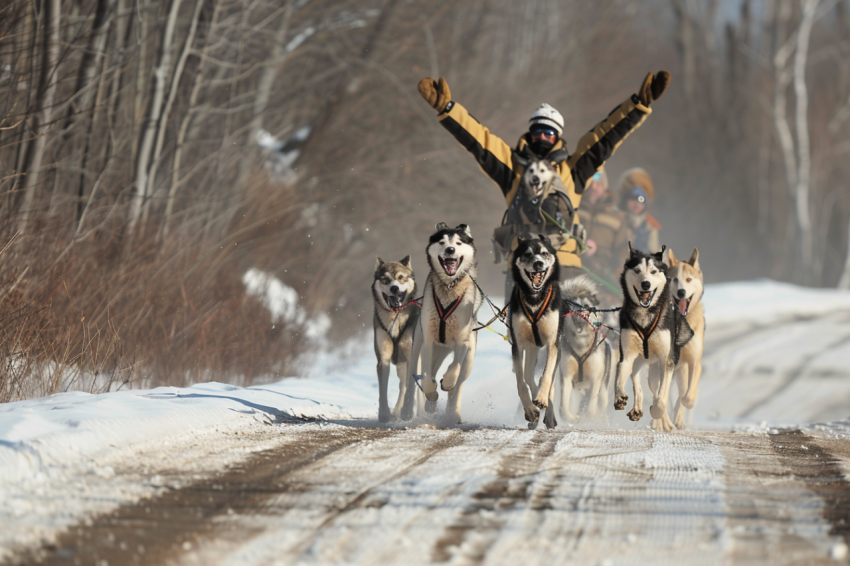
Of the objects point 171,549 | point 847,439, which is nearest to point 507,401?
point 847,439

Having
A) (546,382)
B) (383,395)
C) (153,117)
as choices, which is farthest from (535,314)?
(153,117)

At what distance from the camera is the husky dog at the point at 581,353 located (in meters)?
6.85

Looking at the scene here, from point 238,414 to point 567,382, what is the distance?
2.87 metres

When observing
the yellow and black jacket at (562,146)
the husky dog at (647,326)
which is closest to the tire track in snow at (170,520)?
the husky dog at (647,326)

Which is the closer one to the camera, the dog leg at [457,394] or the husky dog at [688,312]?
the dog leg at [457,394]

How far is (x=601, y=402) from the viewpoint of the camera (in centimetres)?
716

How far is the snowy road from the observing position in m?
2.28

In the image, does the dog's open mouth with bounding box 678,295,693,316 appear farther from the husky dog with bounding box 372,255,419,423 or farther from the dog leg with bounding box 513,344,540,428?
the husky dog with bounding box 372,255,419,423

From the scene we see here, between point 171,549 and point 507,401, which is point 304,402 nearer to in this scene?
point 507,401

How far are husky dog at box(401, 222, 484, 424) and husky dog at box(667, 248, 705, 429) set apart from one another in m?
1.43

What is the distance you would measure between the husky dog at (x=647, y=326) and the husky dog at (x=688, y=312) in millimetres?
463

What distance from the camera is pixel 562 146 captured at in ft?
23.3

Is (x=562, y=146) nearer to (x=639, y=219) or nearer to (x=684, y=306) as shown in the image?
(x=684, y=306)

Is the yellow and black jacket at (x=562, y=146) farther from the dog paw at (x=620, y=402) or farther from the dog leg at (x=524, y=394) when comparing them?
the dog paw at (x=620, y=402)
